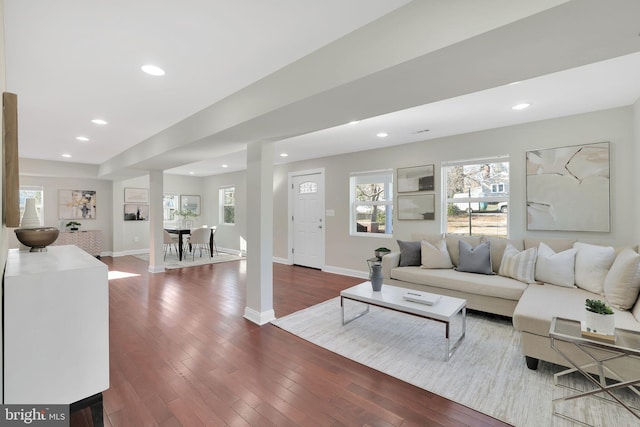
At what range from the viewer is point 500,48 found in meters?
1.41

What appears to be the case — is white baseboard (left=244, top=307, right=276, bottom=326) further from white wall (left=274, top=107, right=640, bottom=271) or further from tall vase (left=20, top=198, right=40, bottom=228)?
white wall (left=274, top=107, right=640, bottom=271)

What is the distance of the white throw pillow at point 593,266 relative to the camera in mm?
2777

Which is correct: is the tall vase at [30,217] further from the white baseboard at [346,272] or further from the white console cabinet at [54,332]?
the white baseboard at [346,272]

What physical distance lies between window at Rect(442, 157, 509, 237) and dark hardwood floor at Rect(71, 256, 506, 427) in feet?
8.81

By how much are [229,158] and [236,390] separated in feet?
15.5

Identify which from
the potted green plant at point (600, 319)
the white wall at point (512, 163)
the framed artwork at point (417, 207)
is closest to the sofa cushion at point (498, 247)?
the white wall at point (512, 163)

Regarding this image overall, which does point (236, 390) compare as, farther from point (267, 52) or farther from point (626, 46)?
point (626, 46)

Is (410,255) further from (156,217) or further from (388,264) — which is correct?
(156,217)

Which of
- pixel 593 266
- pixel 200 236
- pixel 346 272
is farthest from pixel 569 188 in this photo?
pixel 200 236

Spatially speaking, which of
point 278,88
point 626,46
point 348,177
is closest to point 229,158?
point 348,177

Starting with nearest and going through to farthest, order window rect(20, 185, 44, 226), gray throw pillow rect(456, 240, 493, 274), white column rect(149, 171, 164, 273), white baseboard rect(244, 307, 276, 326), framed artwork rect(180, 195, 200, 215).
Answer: white baseboard rect(244, 307, 276, 326), gray throw pillow rect(456, 240, 493, 274), white column rect(149, 171, 164, 273), window rect(20, 185, 44, 226), framed artwork rect(180, 195, 200, 215)

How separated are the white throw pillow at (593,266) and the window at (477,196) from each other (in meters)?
1.01

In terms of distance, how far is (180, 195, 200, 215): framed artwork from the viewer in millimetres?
8773

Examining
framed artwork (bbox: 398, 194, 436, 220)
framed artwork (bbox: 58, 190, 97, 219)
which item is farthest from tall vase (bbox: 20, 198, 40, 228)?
framed artwork (bbox: 58, 190, 97, 219)
